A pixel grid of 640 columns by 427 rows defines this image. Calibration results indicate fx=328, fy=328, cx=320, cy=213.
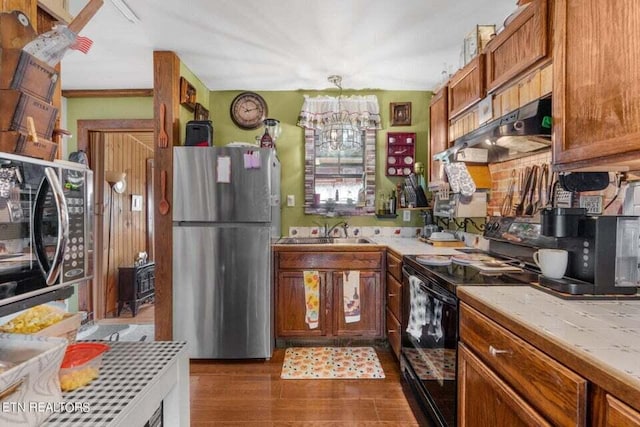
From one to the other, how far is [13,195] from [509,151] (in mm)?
2301

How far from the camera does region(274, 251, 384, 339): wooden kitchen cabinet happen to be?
108 inches

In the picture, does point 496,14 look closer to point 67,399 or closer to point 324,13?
point 324,13

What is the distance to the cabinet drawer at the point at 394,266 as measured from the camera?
7.79 ft

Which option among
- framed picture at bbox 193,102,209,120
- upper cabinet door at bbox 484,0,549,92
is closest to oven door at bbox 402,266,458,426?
upper cabinet door at bbox 484,0,549,92

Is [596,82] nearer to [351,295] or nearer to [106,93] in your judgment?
[351,295]

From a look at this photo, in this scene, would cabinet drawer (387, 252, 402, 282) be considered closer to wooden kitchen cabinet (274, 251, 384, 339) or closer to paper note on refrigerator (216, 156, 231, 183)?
wooden kitchen cabinet (274, 251, 384, 339)

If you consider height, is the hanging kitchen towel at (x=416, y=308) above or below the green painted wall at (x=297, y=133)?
below

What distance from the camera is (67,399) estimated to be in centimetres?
60

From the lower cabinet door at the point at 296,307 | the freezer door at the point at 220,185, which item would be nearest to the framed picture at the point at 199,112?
the freezer door at the point at 220,185

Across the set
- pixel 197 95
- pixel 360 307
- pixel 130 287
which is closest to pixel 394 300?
pixel 360 307

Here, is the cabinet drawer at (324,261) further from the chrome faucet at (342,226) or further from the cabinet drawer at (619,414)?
the cabinet drawer at (619,414)

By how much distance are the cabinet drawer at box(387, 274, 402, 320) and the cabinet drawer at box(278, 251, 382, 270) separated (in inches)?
7.7

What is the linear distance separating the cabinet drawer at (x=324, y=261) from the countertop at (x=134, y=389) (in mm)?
1896

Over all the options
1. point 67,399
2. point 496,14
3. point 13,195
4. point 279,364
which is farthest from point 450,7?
point 279,364
